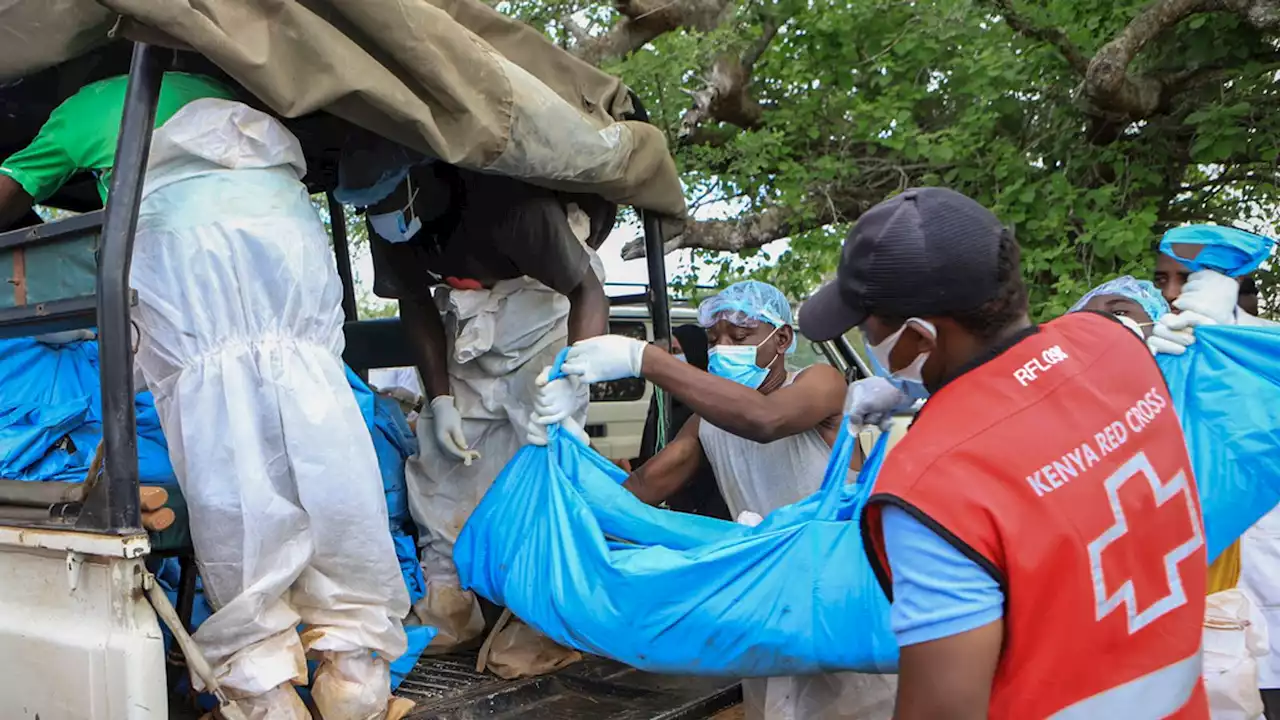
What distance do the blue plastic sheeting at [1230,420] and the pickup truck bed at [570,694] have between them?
51.0 inches

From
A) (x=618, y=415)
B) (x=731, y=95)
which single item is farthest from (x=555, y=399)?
(x=618, y=415)

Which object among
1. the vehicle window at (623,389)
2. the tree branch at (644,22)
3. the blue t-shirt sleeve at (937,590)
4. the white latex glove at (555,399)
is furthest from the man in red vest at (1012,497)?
the tree branch at (644,22)

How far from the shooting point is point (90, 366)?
2.86 metres

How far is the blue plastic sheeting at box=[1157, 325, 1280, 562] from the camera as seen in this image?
245 centimetres

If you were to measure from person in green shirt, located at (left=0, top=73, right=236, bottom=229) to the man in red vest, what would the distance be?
1.59m

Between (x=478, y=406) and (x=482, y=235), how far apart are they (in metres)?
0.57

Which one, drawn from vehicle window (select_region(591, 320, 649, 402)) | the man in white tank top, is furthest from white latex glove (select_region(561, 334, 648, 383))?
vehicle window (select_region(591, 320, 649, 402))

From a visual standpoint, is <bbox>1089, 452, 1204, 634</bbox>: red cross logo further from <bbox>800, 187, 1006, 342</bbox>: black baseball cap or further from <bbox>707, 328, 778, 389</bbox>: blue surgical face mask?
<bbox>707, 328, 778, 389</bbox>: blue surgical face mask

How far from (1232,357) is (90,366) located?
295cm

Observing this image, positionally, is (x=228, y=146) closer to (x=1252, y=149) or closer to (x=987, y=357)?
(x=987, y=357)

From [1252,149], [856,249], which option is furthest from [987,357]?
[1252,149]

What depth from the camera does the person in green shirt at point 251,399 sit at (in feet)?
7.26

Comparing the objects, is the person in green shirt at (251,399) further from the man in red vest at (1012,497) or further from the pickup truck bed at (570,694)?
the man in red vest at (1012,497)

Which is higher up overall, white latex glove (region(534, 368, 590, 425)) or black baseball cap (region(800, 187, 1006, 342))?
Answer: black baseball cap (region(800, 187, 1006, 342))
